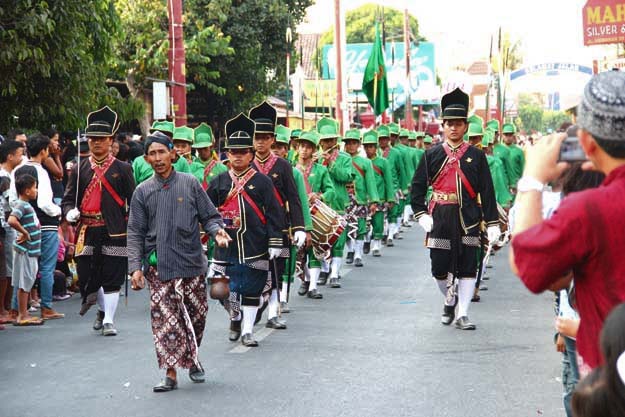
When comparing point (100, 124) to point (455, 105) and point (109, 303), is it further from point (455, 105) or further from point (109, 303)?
point (455, 105)

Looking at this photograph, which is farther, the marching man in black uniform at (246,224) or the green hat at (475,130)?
the green hat at (475,130)

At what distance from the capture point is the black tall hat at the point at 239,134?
35.4 ft

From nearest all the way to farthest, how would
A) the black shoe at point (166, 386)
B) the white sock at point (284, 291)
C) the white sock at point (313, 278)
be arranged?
the black shoe at point (166, 386) → the white sock at point (284, 291) → the white sock at point (313, 278)

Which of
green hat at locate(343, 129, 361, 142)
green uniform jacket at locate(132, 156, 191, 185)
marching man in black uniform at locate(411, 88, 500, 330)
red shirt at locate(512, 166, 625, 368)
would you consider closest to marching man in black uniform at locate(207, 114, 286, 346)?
marching man in black uniform at locate(411, 88, 500, 330)

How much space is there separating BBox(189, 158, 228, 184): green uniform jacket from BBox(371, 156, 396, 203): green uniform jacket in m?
6.07

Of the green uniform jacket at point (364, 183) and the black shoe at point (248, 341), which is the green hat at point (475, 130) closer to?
the green uniform jacket at point (364, 183)

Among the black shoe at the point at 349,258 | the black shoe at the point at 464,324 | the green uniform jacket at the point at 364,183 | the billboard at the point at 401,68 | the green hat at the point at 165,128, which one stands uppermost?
the billboard at the point at 401,68

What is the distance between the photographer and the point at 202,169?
15133 millimetres

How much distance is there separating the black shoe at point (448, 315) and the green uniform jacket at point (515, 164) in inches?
332

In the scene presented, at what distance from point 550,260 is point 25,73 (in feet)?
41.6

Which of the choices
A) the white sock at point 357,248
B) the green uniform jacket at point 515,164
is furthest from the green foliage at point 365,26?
the white sock at point 357,248

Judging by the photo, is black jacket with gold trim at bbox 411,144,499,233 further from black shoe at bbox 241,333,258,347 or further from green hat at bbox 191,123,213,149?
green hat at bbox 191,123,213,149

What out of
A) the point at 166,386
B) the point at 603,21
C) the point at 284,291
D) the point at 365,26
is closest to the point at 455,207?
the point at 284,291

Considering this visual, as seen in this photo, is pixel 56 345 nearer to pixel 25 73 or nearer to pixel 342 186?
pixel 25 73
